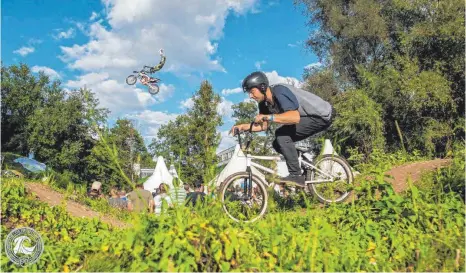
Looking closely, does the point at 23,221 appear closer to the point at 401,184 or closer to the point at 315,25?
the point at 401,184

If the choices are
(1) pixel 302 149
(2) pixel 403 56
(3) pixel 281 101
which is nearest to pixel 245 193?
(1) pixel 302 149

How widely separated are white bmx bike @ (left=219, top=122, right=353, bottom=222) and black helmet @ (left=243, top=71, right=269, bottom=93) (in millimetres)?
649

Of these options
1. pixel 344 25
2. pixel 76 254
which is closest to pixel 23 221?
pixel 76 254

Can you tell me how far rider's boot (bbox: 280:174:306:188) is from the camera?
6.23 meters

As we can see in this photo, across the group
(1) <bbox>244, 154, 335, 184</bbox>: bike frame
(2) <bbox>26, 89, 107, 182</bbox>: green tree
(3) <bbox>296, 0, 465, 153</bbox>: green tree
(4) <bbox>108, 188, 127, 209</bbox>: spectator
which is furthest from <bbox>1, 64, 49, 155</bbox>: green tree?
(1) <bbox>244, 154, 335, 184</bbox>: bike frame

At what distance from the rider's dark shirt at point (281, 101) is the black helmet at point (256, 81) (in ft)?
0.57

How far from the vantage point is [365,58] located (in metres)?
30.6

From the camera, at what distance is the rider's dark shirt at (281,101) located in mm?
5793

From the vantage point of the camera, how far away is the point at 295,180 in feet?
20.6

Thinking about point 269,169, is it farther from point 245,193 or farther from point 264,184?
point 245,193

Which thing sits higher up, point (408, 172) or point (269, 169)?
Answer: point (408, 172)

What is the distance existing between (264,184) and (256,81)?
1.60 meters

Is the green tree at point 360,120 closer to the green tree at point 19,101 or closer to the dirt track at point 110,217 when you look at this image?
the dirt track at point 110,217

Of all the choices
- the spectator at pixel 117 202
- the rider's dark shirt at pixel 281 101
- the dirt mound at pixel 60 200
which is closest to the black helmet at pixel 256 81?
the rider's dark shirt at pixel 281 101
